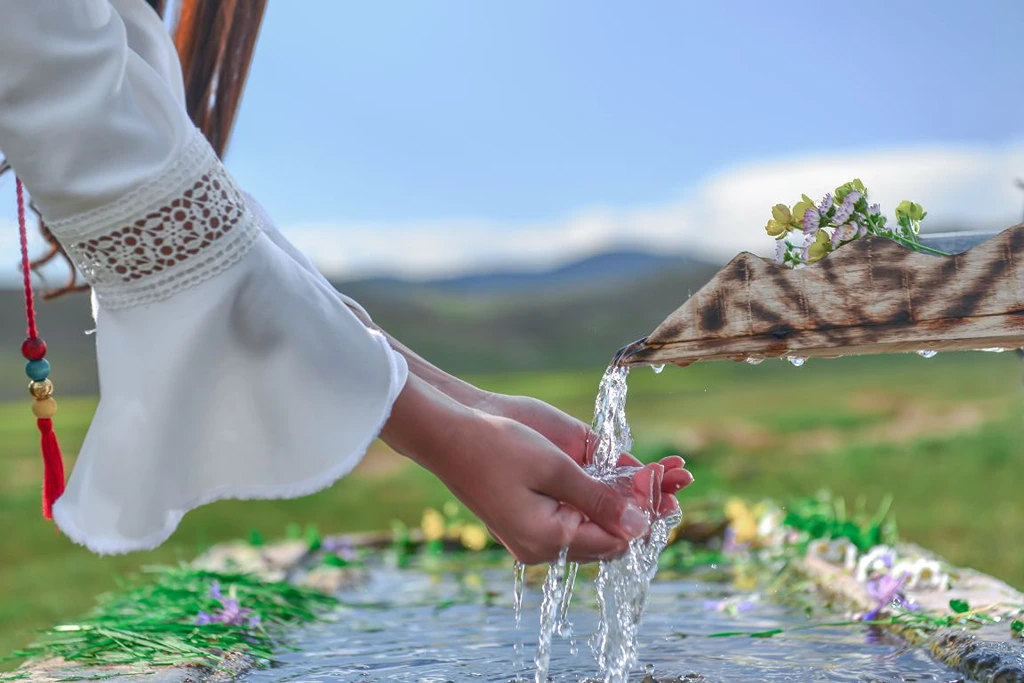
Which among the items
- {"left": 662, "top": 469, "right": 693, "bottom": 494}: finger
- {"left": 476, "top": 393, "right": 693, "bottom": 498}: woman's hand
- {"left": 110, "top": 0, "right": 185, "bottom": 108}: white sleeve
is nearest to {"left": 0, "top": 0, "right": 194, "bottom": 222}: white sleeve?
{"left": 110, "top": 0, "right": 185, "bottom": 108}: white sleeve

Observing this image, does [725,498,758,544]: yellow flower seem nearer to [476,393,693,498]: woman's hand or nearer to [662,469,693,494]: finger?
[476,393,693,498]: woman's hand

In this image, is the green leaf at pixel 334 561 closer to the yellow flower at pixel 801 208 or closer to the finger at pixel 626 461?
the finger at pixel 626 461

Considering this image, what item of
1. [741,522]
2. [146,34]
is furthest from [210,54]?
[741,522]

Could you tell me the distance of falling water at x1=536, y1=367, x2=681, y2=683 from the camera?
1.93 m

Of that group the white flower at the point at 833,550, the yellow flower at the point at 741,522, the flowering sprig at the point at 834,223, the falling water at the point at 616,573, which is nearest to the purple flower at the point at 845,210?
the flowering sprig at the point at 834,223

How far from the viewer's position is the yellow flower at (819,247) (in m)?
1.95

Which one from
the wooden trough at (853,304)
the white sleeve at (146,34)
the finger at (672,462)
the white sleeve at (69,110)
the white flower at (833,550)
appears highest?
the white sleeve at (146,34)

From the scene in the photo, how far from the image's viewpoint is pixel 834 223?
2021 millimetres

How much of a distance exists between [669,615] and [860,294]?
1.45 m

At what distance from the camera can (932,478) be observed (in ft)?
26.1

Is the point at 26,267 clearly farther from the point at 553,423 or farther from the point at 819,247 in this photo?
the point at 819,247

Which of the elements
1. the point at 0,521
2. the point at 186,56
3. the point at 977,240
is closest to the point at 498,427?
the point at 977,240

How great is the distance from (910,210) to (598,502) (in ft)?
3.06

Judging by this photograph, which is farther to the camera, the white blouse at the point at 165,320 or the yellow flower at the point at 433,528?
the yellow flower at the point at 433,528
